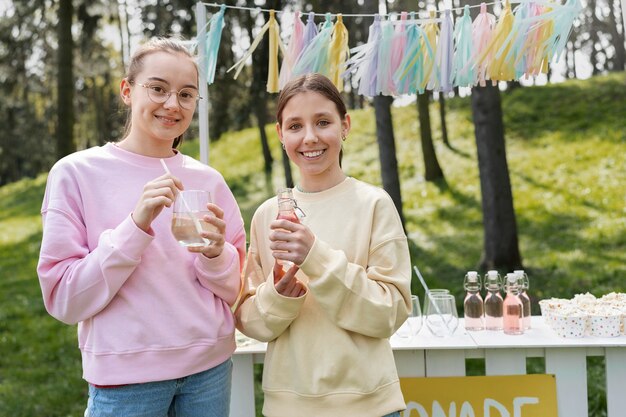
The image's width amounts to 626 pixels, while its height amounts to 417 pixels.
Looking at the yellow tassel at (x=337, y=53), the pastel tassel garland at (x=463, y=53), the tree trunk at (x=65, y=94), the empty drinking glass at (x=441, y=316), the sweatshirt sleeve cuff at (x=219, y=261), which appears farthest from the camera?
the tree trunk at (x=65, y=94)

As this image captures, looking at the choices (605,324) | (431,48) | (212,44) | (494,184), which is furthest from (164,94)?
(494,184)

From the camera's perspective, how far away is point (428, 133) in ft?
34.8

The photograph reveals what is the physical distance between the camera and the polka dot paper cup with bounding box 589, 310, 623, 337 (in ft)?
8.14

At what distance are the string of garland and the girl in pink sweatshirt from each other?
105 cm

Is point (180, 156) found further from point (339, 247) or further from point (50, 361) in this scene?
point (50, 361)

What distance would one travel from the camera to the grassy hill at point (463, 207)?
568 centimetres

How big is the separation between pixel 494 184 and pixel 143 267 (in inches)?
210

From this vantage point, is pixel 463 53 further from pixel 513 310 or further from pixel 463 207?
pixel 463 207

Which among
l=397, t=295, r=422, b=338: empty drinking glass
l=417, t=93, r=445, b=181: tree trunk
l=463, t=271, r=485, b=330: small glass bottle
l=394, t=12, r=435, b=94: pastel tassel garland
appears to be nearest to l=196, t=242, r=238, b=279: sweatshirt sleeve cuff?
l=397, t=295, r=422, b=338: empty drinking glass

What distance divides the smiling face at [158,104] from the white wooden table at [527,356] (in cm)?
103

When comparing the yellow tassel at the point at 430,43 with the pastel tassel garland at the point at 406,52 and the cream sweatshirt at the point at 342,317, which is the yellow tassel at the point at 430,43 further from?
the cream sweatshirt at the point at 342,317

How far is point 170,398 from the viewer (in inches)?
69.7

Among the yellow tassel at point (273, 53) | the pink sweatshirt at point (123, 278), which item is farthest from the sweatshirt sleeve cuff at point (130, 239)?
the yellow tassel at point (273, 53)

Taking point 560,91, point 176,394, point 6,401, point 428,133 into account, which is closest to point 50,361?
point 6,401
